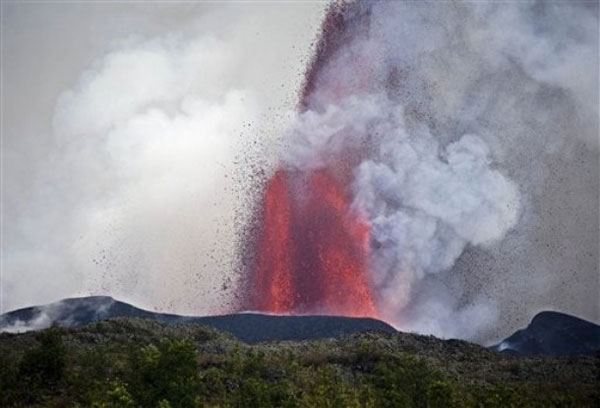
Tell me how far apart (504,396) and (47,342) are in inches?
1432

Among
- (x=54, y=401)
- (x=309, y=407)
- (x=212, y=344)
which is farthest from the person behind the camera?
(x=212, y=344)

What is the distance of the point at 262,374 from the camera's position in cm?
5384

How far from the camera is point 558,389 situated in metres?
53.9

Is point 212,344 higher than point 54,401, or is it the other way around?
point 212,344

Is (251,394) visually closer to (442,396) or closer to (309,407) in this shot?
(309,407)

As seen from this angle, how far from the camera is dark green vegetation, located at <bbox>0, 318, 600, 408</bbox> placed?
3691cm

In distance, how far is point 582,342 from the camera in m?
199

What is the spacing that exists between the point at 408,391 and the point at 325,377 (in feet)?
19.6

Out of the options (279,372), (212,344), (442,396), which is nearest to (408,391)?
(442,396)

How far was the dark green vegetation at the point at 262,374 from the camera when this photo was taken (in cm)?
3691

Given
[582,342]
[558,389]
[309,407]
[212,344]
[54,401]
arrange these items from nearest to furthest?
1. [309,407]
2. [54,401]
3. [558,389]
4. [212,344]
5. [582,342]

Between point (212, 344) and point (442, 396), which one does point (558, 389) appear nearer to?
point (442, 396)

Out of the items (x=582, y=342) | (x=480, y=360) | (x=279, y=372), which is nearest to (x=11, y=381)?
(x=279, y=372)

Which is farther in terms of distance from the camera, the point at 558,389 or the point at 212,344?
the point at 212,344
